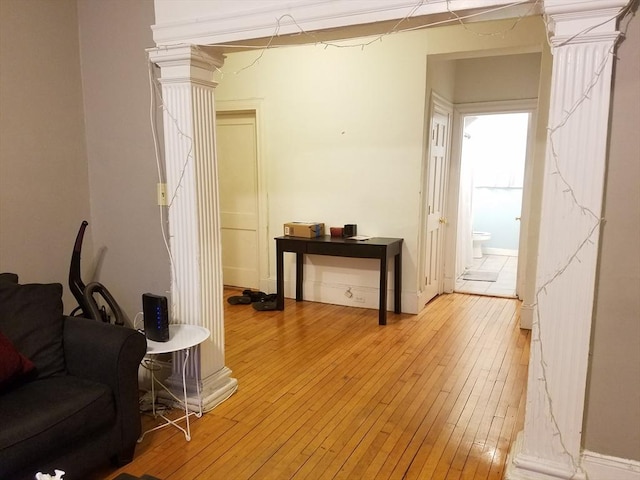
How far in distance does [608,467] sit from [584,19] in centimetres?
180

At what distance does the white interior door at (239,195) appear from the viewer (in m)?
5.19

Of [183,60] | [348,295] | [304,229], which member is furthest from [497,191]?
[183,60]

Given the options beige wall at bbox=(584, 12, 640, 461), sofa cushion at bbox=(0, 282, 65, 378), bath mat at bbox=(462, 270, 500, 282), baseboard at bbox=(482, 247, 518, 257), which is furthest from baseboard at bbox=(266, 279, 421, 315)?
baseboard at bbox=(482, 247, 518, 257)

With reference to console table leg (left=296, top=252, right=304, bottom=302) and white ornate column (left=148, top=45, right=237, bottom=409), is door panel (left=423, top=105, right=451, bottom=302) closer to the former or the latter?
console table leg (left=296, top=252, right=304, bottom=302)

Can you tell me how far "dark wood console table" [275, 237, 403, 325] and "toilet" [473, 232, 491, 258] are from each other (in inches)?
142

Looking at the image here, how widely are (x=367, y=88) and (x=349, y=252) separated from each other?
62.0 inches

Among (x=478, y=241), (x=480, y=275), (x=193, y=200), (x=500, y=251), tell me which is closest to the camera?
(x=193, y=200)

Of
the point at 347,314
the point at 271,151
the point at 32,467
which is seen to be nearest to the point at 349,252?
the point at 347,314

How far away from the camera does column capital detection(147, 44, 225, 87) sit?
2.37m

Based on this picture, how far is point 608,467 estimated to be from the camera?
193 centimetres

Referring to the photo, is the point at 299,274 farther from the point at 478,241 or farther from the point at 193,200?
the point at 478,241

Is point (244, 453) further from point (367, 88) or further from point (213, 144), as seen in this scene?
point (367, 88)

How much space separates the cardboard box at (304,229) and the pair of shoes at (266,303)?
694 mm

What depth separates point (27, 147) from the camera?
2.54m
